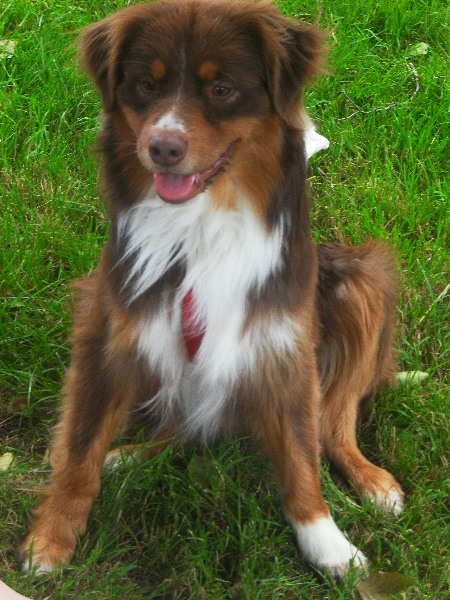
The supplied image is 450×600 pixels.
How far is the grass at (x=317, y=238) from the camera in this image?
10.2 ft

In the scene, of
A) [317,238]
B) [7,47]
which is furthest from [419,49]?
[7,47]

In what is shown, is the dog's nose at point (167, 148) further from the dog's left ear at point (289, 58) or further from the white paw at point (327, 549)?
the white paw at point (327, 549)

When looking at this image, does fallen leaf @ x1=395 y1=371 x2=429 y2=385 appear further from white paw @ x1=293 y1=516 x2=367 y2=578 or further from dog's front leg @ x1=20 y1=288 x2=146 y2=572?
dog's front leg @ x1=20 y1=288 x2=146 y2=572

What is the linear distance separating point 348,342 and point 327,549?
810 mm

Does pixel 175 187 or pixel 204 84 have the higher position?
pixel 204 84

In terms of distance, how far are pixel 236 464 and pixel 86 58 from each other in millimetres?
1497

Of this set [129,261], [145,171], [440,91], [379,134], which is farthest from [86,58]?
[440,91]

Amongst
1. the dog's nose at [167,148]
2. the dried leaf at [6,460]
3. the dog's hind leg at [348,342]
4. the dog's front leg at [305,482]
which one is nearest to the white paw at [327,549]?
the dog's front leg at [305,482]

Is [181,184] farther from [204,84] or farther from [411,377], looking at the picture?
[411,377]

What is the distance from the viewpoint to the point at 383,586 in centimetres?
304

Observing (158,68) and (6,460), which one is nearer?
(158,68)

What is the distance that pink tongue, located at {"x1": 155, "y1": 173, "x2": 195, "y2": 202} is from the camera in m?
2.74

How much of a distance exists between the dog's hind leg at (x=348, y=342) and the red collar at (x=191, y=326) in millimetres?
669

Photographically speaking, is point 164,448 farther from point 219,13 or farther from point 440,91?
point 440,91
